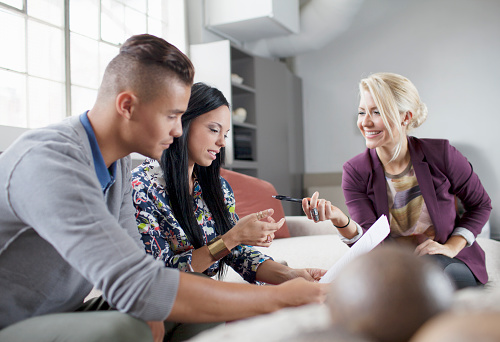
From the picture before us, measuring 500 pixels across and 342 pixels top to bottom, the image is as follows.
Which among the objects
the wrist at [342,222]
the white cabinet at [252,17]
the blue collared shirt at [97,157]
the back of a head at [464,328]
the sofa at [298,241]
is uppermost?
the white cabinet at [252,17]

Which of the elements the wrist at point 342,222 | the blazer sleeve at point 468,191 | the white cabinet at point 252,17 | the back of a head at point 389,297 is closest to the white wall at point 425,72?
the white cabinet at point 252,17

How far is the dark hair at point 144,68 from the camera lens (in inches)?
38.7

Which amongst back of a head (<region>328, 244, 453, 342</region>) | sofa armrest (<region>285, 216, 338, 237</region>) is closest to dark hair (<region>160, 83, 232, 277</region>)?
back of a head (<region>328, 244, 453, 342</region>)

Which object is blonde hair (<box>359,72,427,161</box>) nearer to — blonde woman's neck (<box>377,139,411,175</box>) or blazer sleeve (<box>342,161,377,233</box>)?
blonde woman's neck (<box>377,139,411,175</box>)

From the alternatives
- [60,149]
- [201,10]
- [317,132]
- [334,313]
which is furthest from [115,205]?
[317,132]

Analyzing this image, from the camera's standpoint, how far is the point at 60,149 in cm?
82

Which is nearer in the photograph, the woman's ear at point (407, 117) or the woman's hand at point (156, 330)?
the woman's hand at point (156, 330)

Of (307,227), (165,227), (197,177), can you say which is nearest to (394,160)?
(197,177)

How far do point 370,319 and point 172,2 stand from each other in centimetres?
407

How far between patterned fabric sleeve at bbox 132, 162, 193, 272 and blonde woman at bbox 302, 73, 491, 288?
59 cm

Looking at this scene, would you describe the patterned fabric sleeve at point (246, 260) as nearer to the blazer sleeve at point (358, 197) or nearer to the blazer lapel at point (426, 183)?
the blazer sleeve at point (358, 197)

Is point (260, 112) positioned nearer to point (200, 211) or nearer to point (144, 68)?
point (200, 211)

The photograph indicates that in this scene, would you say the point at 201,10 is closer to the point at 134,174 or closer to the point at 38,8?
the point at 38,8

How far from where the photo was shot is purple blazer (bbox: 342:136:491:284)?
5.62 feet
